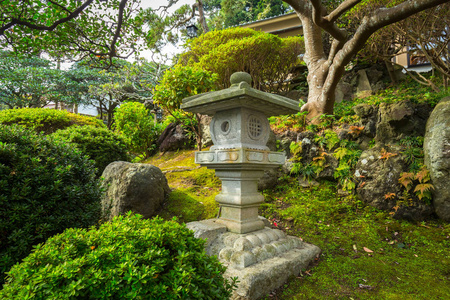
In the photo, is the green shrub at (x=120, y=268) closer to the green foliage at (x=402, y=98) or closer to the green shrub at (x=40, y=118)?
the green foliage at (x=402, y=98)

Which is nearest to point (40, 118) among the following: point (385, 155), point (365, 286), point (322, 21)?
point (322, 21)

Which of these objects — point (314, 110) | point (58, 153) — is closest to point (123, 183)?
point (58, 153)

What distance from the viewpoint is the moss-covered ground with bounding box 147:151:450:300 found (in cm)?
301

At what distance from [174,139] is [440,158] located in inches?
347

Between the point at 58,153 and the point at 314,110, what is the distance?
7037 millimetres

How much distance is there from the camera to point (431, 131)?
5.09 meters

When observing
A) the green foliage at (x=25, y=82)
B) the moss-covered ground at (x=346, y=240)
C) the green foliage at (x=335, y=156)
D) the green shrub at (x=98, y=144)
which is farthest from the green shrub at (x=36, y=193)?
the green foliage at (x=25, y=82)

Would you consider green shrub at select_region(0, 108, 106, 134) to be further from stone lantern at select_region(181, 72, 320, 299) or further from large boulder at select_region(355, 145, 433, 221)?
large boulder at select_region(355, 145, 433, 221)

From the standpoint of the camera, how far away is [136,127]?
11398 mm

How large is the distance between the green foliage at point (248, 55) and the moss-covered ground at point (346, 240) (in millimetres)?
5225

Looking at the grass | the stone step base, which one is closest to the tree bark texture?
the grass

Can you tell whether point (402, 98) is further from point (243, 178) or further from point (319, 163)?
point (243, 178)

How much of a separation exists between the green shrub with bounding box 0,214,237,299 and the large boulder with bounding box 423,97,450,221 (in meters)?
4.93

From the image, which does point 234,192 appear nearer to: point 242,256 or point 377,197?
point 242,256
